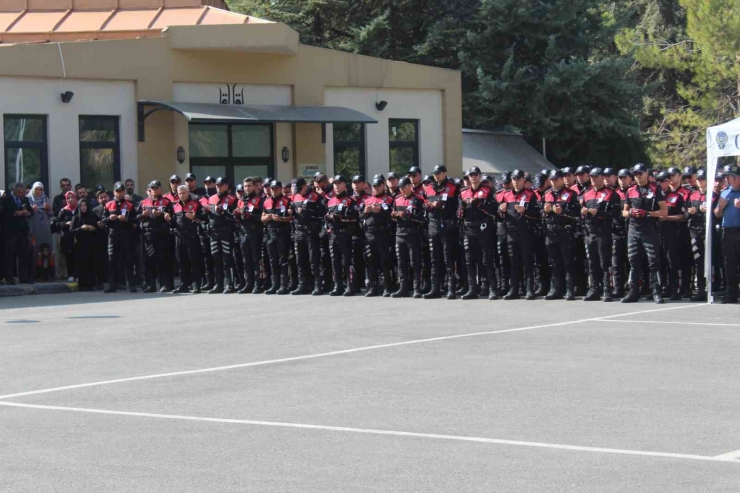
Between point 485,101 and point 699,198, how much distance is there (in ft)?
74.1

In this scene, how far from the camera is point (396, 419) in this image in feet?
29.3

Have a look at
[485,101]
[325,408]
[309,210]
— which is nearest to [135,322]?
[309,210]

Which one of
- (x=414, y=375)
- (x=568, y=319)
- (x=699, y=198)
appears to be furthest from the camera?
(x=699, y=198)

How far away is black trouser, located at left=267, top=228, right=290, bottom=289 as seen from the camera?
21.1m

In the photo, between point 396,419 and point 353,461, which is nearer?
point 353,461

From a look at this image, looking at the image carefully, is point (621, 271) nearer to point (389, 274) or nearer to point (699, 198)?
Result: point (699, 198)

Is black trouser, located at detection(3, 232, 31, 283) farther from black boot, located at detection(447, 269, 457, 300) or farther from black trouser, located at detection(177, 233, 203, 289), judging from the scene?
black boot, located at detection(447, 269, 457, 300)

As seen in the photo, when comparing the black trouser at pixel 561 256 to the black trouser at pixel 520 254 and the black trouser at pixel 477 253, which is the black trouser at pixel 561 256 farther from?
the black trouser at pixel 477 253

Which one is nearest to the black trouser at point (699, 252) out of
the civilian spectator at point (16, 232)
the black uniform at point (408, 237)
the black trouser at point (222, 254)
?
the black uniform at point (408, 237)

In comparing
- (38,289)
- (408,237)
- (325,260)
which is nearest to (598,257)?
(408,237)

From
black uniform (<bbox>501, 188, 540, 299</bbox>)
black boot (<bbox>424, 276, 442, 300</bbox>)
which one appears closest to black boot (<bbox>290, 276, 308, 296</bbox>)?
black boot (<bbox>424, 276, 442, 300</bbox>)

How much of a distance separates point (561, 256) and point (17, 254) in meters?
10.3

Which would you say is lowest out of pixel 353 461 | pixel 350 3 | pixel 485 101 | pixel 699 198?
pixel 353 461

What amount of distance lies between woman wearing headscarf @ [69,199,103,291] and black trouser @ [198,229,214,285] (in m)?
2.13
